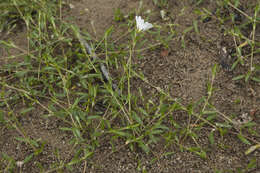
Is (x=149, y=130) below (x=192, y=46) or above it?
below

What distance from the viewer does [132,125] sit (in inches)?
75.7

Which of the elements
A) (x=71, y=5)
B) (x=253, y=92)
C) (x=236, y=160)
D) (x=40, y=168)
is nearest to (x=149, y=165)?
(x=236, y=160)

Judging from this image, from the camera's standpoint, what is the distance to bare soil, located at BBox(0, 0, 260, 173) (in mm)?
1896

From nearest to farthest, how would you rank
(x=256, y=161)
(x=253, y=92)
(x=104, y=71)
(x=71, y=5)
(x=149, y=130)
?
(x=256, y=161), (x=149, y=130), (x=253, y=92), (x=104, y=71), (x=71, y=5)

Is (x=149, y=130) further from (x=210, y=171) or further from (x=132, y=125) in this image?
(x=210, y=171)

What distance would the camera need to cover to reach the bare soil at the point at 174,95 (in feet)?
6.22

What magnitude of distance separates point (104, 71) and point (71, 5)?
3.02 ft

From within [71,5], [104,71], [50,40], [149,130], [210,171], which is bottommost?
[210,171]

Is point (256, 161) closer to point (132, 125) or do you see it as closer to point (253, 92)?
point (253, 92)

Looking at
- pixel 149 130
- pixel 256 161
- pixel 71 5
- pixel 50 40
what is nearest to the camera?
pixel 256 161

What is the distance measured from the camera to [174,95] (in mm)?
2158

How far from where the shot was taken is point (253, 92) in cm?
208

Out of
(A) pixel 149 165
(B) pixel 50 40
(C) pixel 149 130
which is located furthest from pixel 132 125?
(B) pixel 50 40

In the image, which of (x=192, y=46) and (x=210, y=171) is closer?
(x=210, y=171)
